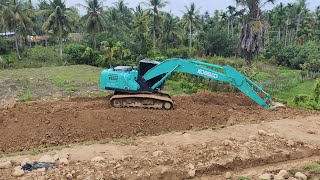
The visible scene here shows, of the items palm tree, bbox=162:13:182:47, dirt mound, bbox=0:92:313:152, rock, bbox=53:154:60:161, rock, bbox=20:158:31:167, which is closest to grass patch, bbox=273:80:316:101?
dirt mound, bbox=0:92:313:152

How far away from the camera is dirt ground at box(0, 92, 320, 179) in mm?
7620

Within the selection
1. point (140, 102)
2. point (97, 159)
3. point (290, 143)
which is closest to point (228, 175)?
point (290, 143)

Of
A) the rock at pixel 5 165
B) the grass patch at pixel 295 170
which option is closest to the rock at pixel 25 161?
the rock at pixel 5 165

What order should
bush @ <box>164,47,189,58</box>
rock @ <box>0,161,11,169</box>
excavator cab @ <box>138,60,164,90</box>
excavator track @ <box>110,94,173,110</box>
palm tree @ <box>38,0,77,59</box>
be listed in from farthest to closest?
1. bush @ <box>164,47,189,58</box>
2. palm tree @ <box>38,0,77,59</box>
3. excavator cab @ <box>138,60,164,90</box>
4. excavator track @ <box>110,94,173,110</box>
5. rock @ <box>0,161,11,169</box>

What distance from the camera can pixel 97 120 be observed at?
34.9 ft

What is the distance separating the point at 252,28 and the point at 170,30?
1767 centimetres

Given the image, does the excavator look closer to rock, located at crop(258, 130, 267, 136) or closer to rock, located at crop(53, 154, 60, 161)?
rock, located at crop(258, 130, 267, 136)

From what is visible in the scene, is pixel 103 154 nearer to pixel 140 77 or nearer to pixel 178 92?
pixel 140 77

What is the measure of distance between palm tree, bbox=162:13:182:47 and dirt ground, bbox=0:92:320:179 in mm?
31285

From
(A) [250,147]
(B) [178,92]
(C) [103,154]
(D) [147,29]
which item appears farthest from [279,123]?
(D) [147,29]

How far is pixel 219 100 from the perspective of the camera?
13773 millimetres

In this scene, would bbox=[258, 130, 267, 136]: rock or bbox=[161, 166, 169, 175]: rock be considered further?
bbox=[258, 130, 267, 136]: rock

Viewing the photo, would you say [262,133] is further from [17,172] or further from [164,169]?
[17,172]

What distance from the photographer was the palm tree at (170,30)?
43.8 meters
